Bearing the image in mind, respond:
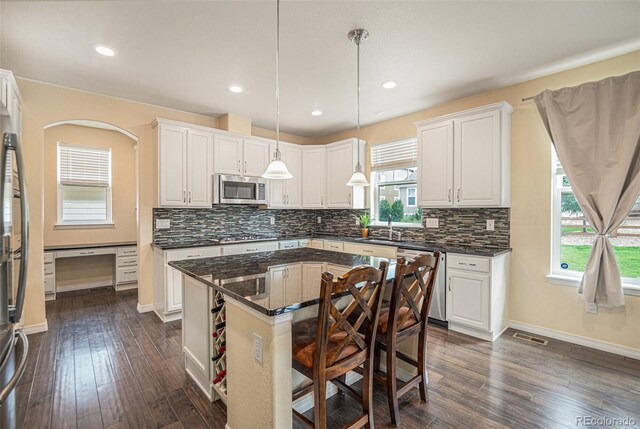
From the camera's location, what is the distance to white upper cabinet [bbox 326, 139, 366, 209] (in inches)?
191

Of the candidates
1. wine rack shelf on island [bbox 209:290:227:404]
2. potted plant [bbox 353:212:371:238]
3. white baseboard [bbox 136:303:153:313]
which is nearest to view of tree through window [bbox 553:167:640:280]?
potted plant [bbox 353:212:371:238]

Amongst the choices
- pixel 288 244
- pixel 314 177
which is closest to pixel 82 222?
pixel 288 244

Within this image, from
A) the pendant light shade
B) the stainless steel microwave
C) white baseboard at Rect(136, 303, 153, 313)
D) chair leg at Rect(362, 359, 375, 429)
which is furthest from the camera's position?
the stainless steel microwave

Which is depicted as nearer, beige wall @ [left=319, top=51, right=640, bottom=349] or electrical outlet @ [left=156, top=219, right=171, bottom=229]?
beige wall @ [left=319, top=51, right=640, bottom=349]

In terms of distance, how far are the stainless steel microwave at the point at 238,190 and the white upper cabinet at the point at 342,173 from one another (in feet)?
3.84

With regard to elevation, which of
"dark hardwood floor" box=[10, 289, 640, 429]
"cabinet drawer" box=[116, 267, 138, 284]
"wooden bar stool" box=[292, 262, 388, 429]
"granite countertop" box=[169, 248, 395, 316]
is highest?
"granite countertop" box=[169, 248, 395, 316]

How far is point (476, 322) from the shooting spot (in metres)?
3.12

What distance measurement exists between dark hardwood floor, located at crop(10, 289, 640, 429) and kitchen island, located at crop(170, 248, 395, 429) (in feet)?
0.52

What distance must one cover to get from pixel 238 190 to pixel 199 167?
64 cm

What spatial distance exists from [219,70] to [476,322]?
3.81 m

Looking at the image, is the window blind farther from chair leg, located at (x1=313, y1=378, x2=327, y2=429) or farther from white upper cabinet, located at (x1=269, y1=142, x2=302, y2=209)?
chair leg, located at (x1=313, y1=378, x2=327, y2=429)

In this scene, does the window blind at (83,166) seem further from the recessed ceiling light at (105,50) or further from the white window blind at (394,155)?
the white window blind at (394,155)

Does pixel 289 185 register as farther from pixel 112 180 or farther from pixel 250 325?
pixel 250 325

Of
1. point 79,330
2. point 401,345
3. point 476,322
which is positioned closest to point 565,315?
point 476,322
